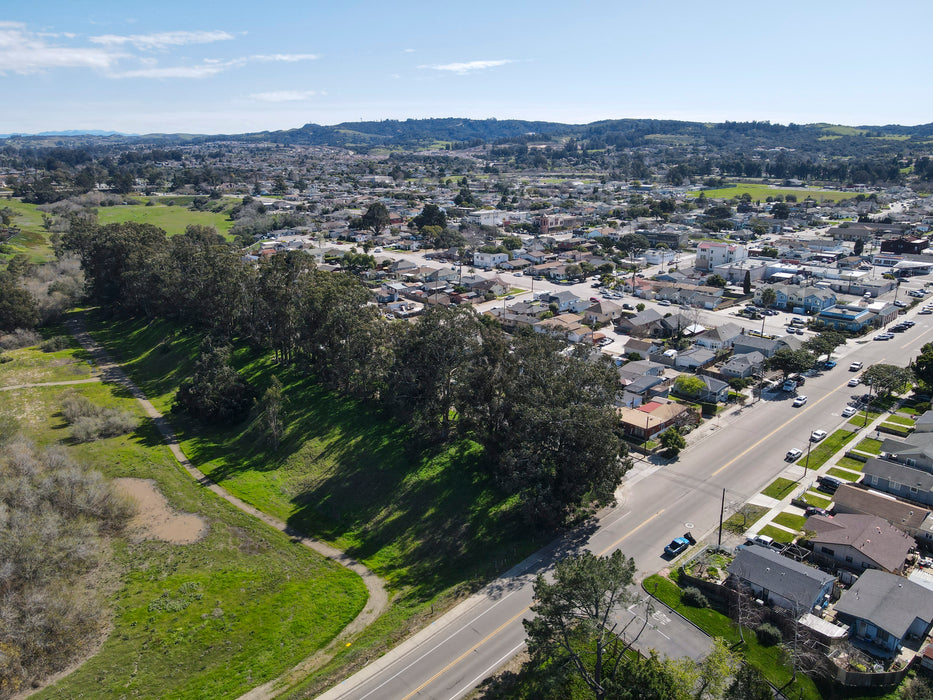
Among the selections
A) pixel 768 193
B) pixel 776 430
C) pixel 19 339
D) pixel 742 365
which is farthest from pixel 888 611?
pixel 768 193

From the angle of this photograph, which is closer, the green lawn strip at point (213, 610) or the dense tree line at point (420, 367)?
the green lawn strip at point (213, 610)

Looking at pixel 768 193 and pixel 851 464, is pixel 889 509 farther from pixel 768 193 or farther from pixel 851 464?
pixel 768 193

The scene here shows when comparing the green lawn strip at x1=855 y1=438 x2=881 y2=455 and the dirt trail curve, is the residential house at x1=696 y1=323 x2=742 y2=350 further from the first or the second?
the dirt trail curve

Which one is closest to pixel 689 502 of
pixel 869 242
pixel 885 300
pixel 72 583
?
pixel 72 583

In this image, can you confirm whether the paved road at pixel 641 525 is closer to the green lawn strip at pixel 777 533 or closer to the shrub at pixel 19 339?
the green lawn strip at pixel 777 533

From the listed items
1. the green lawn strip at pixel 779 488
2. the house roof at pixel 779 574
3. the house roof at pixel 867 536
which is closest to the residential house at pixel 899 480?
the green lawn strip at pixel 779 488

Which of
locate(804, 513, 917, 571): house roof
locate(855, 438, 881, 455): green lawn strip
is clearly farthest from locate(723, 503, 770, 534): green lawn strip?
locate(855, 438, 881, 455): green lawn strip
